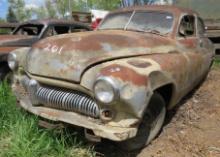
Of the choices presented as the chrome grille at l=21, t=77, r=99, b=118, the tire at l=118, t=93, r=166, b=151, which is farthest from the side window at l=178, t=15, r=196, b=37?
the chrome grille at l=21, t=77, r=99, b=118

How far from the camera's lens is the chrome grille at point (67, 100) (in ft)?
13.4

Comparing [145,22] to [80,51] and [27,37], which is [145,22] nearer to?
[80,51]

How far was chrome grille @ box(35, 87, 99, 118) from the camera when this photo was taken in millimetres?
4086

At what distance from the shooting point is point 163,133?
16.6 feet

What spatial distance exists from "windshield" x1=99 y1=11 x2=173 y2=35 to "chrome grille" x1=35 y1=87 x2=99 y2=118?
1760 millimetres

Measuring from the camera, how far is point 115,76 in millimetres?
3869

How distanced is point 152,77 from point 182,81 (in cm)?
101

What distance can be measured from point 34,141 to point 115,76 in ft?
4.60

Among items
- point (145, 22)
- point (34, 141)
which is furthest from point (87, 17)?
point (34, 141)

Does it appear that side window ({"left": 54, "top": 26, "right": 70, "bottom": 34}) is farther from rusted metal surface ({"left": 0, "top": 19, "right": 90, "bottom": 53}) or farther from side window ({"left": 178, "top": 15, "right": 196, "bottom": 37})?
side window ({"left": 178, "top": 15, "right": 196, "bottom": 37})

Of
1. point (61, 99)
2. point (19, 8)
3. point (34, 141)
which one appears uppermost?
point (61, 99)

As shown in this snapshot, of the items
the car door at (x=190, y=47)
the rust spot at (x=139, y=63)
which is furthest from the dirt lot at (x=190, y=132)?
the rust spot at (x=139, y=63)

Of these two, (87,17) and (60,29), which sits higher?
(60,29)

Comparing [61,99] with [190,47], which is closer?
[61,99]
